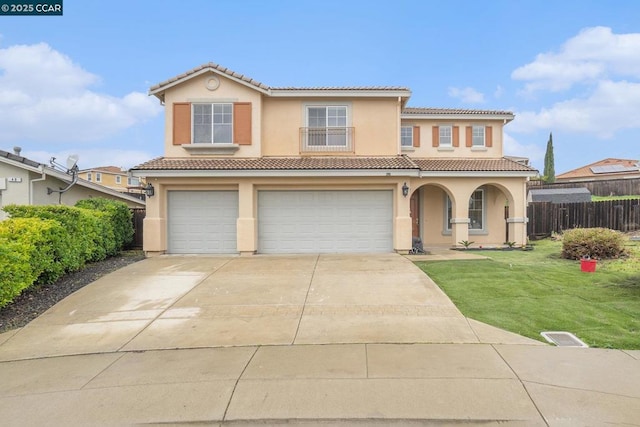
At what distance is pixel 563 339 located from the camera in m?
5.81

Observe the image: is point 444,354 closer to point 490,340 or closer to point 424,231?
point 490,340

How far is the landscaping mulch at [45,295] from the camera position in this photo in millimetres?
7281

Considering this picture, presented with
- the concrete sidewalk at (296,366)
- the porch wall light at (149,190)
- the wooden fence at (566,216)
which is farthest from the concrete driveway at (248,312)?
the wooden fence at (566,216)

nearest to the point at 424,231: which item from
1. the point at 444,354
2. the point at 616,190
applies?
the point at 444,354

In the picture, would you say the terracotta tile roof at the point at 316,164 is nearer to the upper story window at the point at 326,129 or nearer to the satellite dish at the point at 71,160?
the upper story window at the point at 326,129

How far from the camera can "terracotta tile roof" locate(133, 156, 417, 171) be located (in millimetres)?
13531

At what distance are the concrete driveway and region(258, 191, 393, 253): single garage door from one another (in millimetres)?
2914

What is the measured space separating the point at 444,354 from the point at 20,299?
8.30 m

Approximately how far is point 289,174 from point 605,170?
5160 centimetres

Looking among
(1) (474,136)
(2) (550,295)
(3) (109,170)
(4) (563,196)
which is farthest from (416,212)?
(3) (109,170)

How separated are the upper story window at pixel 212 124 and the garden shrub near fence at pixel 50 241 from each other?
4035mm

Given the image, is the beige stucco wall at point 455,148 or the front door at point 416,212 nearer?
the front door at point 416,212

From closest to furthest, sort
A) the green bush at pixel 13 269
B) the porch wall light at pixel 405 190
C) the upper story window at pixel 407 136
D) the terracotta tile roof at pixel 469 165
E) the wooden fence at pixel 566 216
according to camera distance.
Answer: the green bush at pixel 13 269
the porch wall light at pixel 405 190
the terracotta tile roof at pixel 469 165
the upper story window at pixel 407 136
the wooden fence at pixel 566 216

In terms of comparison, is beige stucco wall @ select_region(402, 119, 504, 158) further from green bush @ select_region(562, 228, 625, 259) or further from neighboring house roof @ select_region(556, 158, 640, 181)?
neighboring house roof @ select_region(556, 158, 640, 181)
